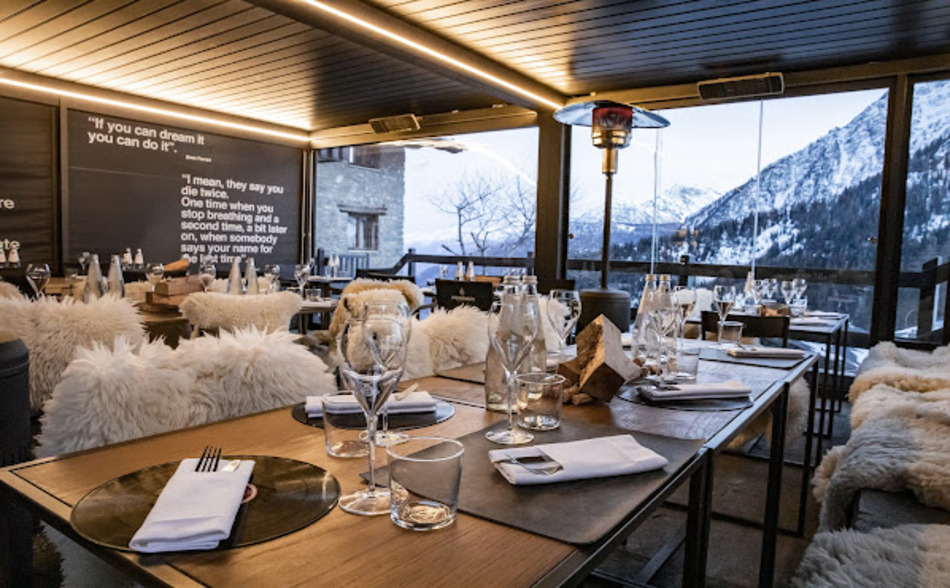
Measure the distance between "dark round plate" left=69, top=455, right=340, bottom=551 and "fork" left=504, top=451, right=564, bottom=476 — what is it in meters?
0.26

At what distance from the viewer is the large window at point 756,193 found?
4.71 metres

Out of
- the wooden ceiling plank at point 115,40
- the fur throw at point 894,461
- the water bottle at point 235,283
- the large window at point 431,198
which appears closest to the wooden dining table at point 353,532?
the fur throw at point 894,461

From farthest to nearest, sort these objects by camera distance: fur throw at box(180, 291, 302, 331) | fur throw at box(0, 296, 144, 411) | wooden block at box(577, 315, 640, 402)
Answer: fur throw at box(180, 291, 302, 331)
fur throw at box(0, 296, 144, 411)
wooden block at box(577, 315, 640, 402)

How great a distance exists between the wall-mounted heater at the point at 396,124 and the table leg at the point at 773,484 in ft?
18.4

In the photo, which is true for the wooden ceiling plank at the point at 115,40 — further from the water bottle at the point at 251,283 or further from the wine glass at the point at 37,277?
the wine glass at the point at 37,277

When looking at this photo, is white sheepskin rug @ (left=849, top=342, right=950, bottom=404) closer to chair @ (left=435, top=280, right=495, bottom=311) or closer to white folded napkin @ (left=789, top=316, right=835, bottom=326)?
white folded napkin @ (left=789, top=316, right=835, bottom=326)

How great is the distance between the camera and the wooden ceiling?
12.5 feet

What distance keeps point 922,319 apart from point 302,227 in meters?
6.63

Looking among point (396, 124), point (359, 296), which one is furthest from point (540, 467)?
point (396, 124)

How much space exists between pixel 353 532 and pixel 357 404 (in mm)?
457

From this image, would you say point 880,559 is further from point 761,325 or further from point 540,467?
point 761,325

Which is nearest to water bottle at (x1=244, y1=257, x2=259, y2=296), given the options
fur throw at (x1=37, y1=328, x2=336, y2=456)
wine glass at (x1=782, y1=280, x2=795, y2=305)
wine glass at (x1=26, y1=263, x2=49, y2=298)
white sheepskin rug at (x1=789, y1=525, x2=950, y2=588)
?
wine glass at (x1=26, y1=263, x2=49, y2=298)

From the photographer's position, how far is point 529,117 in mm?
6012

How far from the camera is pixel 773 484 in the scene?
5.97 feet
